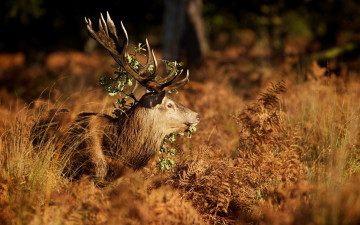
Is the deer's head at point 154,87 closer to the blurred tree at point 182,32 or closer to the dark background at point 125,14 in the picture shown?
the blurred tree at point 182,32

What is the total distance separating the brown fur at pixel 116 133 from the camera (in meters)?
5.06

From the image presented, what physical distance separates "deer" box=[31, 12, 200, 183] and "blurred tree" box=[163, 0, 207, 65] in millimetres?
6890

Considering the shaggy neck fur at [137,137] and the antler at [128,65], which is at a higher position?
the antler at [128,65]

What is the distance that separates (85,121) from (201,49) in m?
8.36

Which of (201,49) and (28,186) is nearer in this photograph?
(28,186)

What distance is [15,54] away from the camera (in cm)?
2062

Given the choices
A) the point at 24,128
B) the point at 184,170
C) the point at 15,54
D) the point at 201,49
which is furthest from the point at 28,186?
the point at 15,54

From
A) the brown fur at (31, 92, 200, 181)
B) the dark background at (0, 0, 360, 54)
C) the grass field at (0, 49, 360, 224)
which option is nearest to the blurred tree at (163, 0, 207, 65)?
the dark background at (0, 0, 360, 54)

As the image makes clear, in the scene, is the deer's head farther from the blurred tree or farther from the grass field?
the blurred tree

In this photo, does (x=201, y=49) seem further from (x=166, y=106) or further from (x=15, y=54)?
(x=15, y=54)

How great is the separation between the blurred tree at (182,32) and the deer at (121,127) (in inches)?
271

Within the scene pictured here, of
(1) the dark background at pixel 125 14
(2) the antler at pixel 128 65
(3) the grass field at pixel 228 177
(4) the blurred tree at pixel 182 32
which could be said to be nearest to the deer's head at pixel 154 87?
(2) the antler at pixel 128 65

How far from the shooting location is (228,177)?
488 cm

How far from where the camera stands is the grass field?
3.88 m
